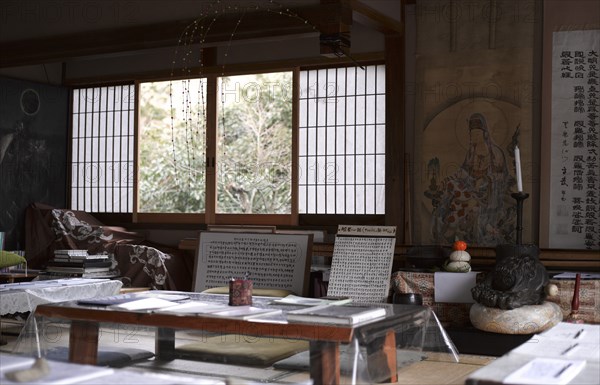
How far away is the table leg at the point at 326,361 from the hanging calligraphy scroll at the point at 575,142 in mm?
3161

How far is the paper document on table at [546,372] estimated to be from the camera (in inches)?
70.4

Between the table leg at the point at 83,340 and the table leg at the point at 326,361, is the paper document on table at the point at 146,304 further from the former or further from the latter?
the table leg at the point at 326,361

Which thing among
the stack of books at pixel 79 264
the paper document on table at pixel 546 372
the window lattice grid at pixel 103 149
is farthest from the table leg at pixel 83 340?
the window lattice grid at pixel 103 149

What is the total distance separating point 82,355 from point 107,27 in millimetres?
3499

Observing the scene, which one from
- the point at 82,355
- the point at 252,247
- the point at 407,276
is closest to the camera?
the point at 82,355

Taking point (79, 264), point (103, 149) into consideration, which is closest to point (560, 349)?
point (79, 264)

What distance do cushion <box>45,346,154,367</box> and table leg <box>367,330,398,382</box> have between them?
1.05 meters

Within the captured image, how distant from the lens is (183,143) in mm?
11656

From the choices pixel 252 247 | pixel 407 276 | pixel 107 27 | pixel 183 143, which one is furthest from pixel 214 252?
pixel 183 143

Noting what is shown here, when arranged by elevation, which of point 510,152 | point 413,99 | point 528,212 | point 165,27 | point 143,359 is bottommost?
point 143,359

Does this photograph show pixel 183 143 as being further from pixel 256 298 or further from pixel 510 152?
pixel 256 298

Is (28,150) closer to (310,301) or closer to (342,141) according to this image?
(342,141)

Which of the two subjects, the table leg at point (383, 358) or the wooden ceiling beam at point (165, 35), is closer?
the table leg at point (383, 358)

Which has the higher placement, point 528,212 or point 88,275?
point 528,212
